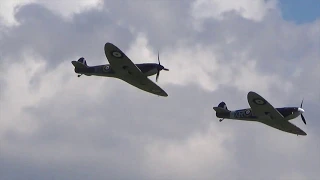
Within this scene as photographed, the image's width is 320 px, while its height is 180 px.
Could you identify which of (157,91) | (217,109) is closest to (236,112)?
(217,109)

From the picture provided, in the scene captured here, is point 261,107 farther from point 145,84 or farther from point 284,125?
point 145,84

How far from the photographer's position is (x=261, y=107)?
244ft

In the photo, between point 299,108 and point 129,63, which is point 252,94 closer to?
point 299,108

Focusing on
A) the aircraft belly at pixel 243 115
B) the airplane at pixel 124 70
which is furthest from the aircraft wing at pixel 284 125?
the airplane at pixel 124 70

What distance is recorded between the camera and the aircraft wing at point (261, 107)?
7344 centimetres

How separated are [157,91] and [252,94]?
9.75 meters

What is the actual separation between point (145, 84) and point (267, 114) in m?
12.5

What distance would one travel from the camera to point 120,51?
2746 inches

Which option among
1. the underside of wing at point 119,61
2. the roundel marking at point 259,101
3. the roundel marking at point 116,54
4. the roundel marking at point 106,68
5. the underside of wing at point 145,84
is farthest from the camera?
the roundel marking at point 106,68

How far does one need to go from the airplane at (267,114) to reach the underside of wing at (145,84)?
815 centimetres

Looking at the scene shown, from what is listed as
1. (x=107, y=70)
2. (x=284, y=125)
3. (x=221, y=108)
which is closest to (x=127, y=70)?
(x=107, y=70)

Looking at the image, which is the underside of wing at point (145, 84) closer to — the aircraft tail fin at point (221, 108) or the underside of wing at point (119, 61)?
the underside of wing at point (119, 61)

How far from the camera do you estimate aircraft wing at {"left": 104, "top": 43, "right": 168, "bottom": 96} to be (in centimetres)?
7006

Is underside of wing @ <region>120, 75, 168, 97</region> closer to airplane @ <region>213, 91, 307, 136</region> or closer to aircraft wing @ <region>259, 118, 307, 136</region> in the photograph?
airplane @ <region>213, 91, 307, 136</region>
